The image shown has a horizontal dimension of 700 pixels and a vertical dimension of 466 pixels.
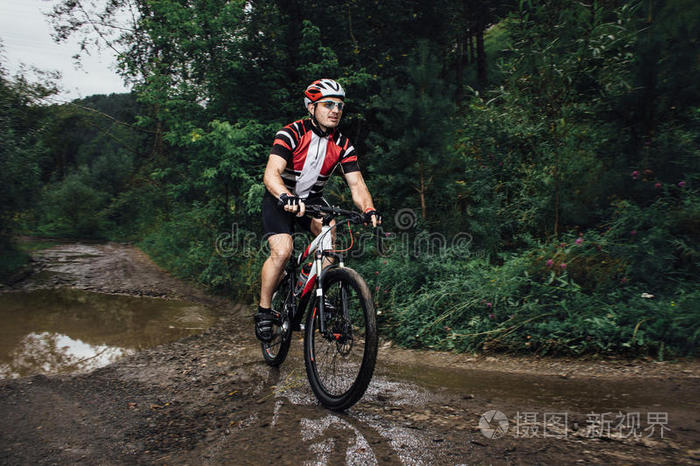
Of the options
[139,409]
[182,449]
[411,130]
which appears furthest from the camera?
[411,130]

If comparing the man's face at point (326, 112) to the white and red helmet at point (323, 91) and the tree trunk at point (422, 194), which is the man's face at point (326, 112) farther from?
the tree trunk at point (422, 194)

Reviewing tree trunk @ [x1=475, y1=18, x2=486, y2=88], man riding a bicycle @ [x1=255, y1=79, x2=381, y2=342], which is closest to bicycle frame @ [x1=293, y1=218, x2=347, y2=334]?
man riding a bicycle @ [x1=255, y1=79, x2=381, y2=342]

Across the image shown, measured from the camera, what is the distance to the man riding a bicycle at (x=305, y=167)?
3.68m

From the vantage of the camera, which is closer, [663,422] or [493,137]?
[663,422]

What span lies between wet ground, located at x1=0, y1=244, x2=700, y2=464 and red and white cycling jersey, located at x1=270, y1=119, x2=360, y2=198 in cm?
185

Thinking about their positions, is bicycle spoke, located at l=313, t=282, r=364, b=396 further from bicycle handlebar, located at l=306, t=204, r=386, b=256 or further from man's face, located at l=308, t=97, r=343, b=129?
man's face, located at l=308, t=97, r=343, b=129

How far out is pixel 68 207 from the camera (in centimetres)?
1864

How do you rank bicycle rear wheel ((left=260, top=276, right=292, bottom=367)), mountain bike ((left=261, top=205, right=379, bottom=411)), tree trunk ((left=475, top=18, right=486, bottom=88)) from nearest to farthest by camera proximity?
mountain bike ((left=261, top=205, right=379, bottom=411)), bicycle rear wheel ((left=260, top=276, right=292, bottom=367)), tree trunk ((left=475, top=18, right=486, bottom=88))

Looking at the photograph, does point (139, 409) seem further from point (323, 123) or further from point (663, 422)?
point (663, 422)

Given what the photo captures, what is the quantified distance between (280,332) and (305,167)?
1.62 m

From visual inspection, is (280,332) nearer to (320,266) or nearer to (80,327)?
(320,266)

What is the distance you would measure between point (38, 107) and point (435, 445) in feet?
41.4

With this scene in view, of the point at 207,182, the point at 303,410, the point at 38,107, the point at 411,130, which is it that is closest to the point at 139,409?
the point at 303,410

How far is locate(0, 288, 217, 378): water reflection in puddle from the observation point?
4.59 meters
